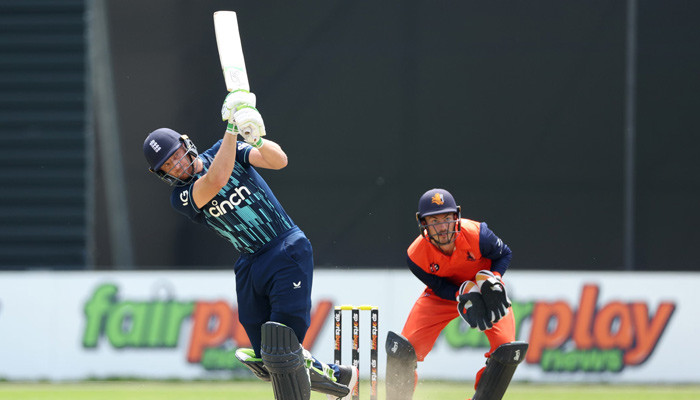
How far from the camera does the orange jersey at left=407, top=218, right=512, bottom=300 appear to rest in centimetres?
564

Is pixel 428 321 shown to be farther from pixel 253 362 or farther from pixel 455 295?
pixel 253 362

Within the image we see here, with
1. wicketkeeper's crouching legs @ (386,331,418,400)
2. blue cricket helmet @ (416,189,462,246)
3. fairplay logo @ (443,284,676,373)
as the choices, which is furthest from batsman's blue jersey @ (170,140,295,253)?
fairplay logo @ (443,284,676,373)

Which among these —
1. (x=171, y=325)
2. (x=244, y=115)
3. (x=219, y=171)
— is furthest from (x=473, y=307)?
(x=171, y=325)

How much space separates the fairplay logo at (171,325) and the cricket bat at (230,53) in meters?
4.14

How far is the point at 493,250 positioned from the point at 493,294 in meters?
0.30

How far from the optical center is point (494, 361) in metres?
5.59

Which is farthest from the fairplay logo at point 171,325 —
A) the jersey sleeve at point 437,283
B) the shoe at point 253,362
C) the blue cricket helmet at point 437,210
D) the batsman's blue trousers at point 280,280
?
the batsman's blue trousers at point 280,280

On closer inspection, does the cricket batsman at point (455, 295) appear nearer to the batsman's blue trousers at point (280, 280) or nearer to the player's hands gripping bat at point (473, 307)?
the player's hands gripping bat at point (473, 307)

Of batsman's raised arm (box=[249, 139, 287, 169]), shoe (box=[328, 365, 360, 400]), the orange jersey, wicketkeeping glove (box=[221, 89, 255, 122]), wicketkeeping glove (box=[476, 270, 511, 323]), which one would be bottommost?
shoe (box=[328, 365, 360, 400])

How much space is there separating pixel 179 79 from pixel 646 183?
501 centimetres

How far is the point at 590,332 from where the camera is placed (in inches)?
340

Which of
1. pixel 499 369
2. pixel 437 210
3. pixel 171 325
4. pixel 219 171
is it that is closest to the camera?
pixel 219 171

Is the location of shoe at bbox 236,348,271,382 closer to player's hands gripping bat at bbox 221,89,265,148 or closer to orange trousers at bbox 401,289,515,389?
orange trousers at bbox 401,289,515,389

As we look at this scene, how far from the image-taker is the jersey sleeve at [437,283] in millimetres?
5754
